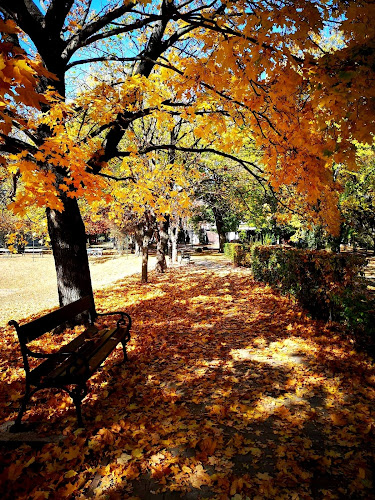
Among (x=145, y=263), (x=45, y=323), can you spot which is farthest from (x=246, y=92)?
(x=145, y=263)

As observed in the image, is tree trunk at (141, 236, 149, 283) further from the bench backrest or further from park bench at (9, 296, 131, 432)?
park bench at (9, 296, 131, 432)

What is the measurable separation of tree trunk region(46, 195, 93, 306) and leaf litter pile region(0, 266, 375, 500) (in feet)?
3.31

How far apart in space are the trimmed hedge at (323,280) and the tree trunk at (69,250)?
5.12 m

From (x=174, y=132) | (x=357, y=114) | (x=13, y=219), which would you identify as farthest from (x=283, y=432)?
(x=13, y=219)

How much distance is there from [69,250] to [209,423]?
4.42 m

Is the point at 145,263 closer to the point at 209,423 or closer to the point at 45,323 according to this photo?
the point at 45,323

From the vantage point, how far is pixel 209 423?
3031mm

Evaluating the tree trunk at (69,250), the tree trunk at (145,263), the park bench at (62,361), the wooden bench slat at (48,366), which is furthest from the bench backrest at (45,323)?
the tree trunk at (145,263)

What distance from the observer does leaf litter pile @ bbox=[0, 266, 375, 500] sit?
2289 millimetres

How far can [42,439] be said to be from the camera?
2.79 meters

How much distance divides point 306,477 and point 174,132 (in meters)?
14.5

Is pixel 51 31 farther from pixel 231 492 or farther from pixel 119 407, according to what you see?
pixel 231 492

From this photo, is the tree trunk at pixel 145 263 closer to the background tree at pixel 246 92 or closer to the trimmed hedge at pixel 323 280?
the trimmed hedge at pixel 323 280

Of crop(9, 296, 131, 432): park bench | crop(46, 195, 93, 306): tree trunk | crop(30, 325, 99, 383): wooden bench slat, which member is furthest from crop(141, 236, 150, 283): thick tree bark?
crop(30, 325, 99, 383): wooden bench slat
